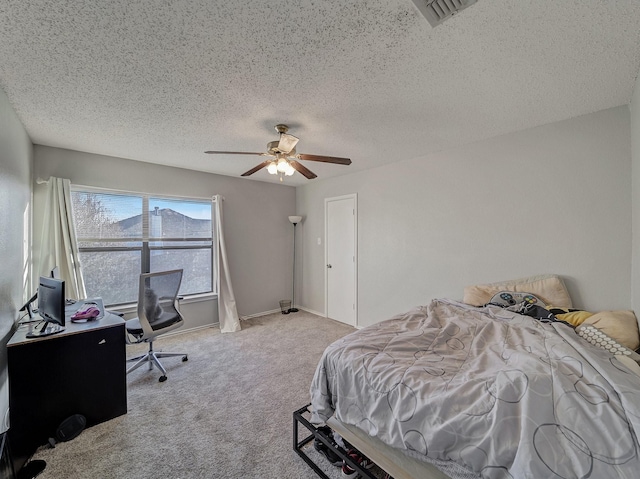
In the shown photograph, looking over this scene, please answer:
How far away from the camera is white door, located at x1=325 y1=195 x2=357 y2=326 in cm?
420

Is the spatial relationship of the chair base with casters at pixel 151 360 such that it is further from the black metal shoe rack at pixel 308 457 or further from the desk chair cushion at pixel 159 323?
the black metal shoe rack at pixel 308 457

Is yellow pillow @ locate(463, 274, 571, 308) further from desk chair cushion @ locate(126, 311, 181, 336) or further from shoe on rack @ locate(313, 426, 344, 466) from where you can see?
desk chair cushion @ locate(126, 311, 181, 336)

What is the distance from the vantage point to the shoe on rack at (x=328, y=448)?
5.17 feet

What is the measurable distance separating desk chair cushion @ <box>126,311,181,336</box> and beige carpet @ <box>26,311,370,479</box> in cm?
46

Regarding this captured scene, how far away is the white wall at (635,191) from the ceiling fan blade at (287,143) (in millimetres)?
2425

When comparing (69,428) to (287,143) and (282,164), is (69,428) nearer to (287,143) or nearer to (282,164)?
(282,164)

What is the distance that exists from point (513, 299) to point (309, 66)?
8.39 feet

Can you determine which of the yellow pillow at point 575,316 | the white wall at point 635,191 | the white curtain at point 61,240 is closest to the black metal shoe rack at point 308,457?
the yellow pillow at point 575,316

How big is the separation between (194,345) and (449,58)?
3962mm

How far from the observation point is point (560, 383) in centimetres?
107

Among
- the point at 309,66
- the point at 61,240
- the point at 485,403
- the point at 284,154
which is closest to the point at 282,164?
the point at 284,154

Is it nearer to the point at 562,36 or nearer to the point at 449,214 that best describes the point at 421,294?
the point at 449,214

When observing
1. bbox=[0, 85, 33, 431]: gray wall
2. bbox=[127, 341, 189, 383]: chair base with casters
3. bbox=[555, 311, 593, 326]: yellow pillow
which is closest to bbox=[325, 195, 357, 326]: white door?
bbox=[127, 341, 189, 383]: chair base with casters

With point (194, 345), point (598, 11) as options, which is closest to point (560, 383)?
point (598, 11)
